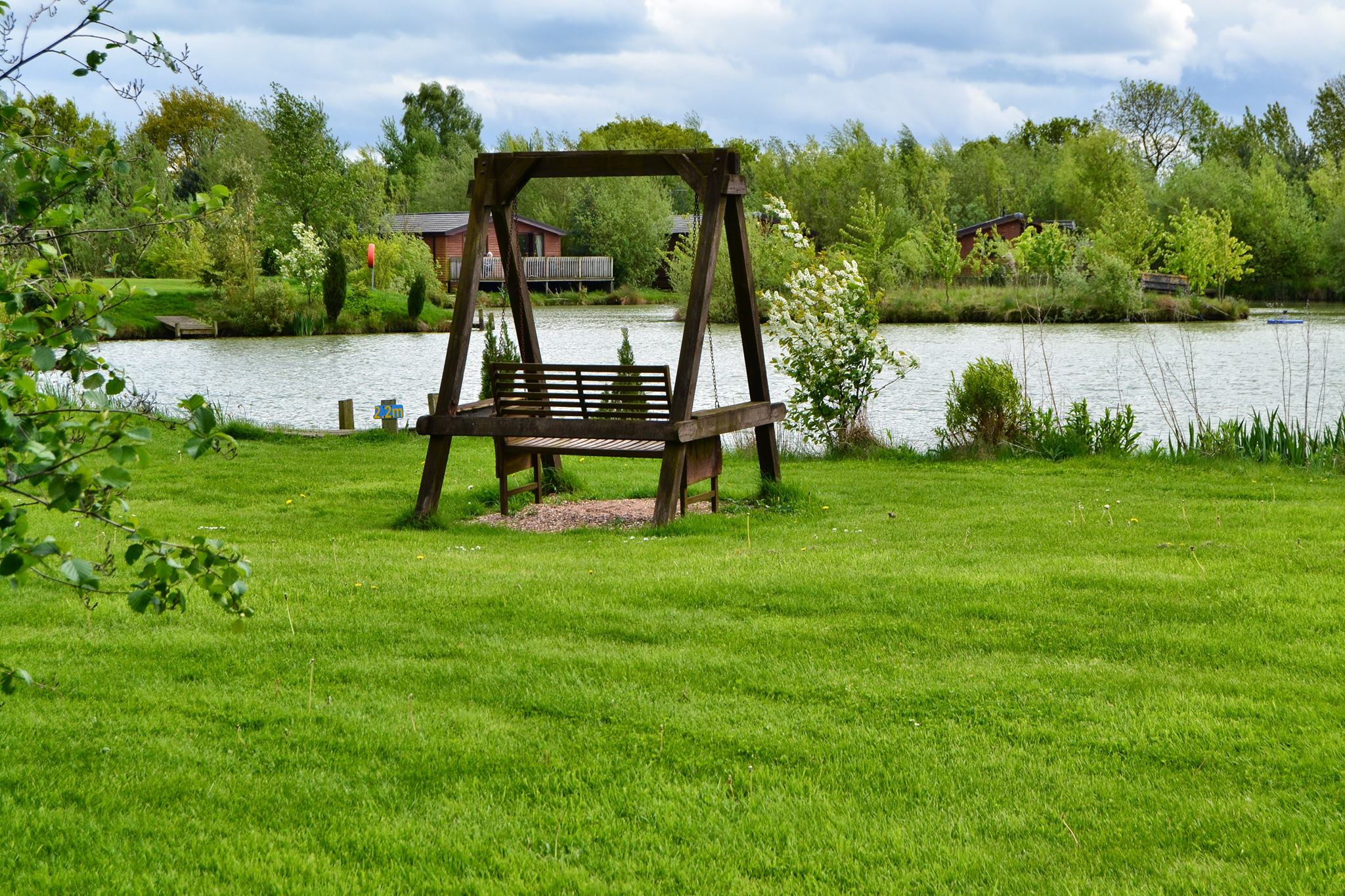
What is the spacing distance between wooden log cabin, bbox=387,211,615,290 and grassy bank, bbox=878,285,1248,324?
19.6 meters

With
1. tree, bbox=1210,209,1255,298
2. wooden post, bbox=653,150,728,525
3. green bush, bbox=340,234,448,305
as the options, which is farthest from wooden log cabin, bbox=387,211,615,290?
wooden post, bbox=653,150,728,525

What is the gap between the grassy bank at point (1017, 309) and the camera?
46844mm

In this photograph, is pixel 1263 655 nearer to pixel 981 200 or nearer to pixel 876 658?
pixel 876 658

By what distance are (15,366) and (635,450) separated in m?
6.90

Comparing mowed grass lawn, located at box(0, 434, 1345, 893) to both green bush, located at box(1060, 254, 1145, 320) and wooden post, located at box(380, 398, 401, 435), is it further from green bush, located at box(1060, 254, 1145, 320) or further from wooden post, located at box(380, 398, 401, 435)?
green bush, located at box(1060, 254, 1145, 320)

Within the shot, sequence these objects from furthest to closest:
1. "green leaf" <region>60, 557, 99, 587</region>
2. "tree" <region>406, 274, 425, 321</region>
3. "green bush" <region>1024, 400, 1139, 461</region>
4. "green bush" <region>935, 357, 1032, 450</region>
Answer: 1. "tree" <region>406, 274, 425, 321</region>
2. "green bush" <region>935, 357, 1032, 450</region>
3. "green bush" <region>1024, 400, 1139, 461</region>
4. "green leaf" <region>60, 557, 99, 587</region>

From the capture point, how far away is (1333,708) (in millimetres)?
4512

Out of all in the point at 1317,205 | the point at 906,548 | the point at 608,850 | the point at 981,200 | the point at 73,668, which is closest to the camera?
the point at 608,850

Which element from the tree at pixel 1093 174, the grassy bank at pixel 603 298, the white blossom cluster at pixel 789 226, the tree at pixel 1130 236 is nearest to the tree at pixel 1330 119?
the tree at pixel 1093 174

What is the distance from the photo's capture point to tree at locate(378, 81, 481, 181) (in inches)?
3408

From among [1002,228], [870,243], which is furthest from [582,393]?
[1002,228]

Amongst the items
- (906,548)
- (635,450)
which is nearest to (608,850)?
(906,548)

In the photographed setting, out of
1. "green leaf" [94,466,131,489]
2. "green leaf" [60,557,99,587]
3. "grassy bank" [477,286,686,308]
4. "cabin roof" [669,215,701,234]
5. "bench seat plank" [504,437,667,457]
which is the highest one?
"cabin roof" [669,215,701,234]

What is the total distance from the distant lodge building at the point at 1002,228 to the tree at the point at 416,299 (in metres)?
30.1
